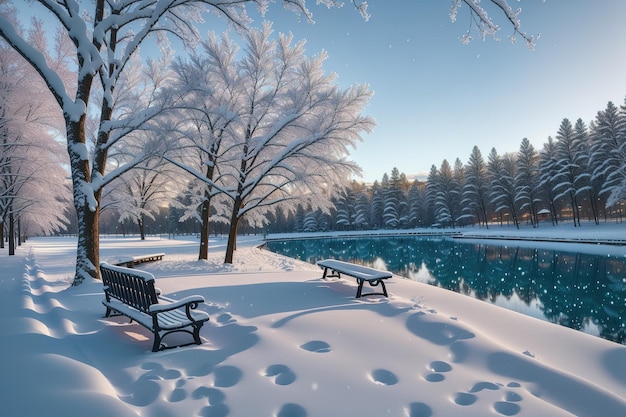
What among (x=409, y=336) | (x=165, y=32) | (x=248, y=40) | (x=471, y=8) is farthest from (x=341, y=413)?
(x=248, y=40)

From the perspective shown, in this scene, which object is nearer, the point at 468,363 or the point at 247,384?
the point at 247,384

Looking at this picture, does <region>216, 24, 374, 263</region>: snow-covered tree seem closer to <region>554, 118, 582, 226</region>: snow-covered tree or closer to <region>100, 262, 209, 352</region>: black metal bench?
<region>100, 262, 209, 352</region>: black metal bench

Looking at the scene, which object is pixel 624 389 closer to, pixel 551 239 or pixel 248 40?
pixel 248 40

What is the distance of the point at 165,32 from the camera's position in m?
11.1

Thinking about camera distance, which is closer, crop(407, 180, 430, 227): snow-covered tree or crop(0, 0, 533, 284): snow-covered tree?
crop(0, 0, 533, 284): snow-covered tree

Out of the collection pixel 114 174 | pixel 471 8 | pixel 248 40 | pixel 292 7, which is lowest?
pixel 114 174

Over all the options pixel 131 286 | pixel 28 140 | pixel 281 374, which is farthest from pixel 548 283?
pixel 28 140

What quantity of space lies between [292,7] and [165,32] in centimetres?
535

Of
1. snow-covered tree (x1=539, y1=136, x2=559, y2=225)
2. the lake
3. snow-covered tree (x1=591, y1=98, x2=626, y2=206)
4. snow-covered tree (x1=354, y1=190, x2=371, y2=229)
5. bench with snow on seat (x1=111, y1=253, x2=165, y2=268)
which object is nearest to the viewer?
the lake

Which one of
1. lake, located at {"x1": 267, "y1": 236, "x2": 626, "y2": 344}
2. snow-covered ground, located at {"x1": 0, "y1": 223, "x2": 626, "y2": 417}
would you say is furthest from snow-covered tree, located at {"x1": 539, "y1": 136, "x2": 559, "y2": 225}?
snow-covered ground, located at {"x1": 0, "y1": 223, "x2": 626, "y2": 417}

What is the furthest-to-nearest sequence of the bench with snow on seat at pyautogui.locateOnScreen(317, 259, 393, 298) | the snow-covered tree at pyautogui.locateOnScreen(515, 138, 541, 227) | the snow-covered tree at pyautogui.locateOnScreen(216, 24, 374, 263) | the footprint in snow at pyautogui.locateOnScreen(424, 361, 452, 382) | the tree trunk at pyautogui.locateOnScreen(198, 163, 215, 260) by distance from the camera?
the snow-covered tree at pyautogui.locateOnScreen(515, 138, 541, 227) < the tree trunk at pyautogui.locateOnScreen(198, 163, 215, 260) < the snow-covered tree at pyautogui.locateOnScreen(216, 24, 374, 263) < the bench with snow on seat at pyautogui.locateOnScreen(317, 259, 393, 298) < the footprint in snow at pyautogui.locateOnScreen(424, 361, 452, 382)

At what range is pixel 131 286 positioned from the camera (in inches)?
217

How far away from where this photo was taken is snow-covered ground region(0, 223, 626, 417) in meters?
3.27

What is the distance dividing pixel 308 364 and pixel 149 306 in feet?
8.05
